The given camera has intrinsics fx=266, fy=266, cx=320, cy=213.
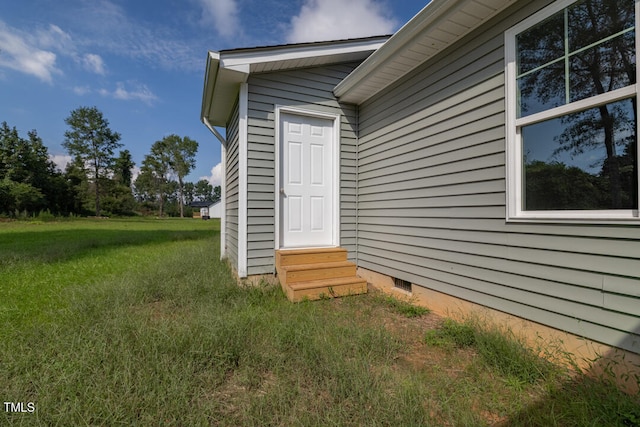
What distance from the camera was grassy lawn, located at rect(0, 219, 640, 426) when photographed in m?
1.45

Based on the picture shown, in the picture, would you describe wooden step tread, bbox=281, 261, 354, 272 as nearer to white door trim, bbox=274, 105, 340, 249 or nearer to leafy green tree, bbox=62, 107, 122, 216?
white door trim, bbox=274, 105, 340, 249

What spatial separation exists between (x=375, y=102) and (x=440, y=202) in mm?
2071

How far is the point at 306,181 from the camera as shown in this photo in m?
4.38

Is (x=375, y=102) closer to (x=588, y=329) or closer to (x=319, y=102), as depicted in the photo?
(x=319, y=102)

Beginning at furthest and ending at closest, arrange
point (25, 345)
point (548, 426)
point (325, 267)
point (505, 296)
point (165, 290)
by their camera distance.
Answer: point (325, 267) < point (165, 290) < point (505, 296) < point (25, 345) < point (548, 426)

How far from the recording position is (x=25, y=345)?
6.79 feet

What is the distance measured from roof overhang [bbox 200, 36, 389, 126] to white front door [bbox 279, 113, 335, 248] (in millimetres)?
768

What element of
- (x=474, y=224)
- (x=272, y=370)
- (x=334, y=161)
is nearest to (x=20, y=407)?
(x=272, y=370)

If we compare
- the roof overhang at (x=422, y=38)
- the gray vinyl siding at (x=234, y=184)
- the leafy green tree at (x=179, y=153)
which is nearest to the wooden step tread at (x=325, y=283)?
the gray vinyl siding at (x=234, y=184)

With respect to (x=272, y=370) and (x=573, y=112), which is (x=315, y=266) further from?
(x=573, y=112)

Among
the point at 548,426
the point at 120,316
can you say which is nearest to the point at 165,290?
the point at 120,316

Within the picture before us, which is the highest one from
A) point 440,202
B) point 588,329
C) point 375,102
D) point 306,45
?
point 306,45

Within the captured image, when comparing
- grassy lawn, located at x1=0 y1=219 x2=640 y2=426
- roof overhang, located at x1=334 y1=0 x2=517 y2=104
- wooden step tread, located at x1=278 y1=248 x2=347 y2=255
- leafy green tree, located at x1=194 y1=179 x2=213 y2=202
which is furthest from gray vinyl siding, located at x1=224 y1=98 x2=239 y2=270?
leafy green tree, located at x1=194 y1=179 x2=213 y2=202

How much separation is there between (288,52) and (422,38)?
1.86 meters
